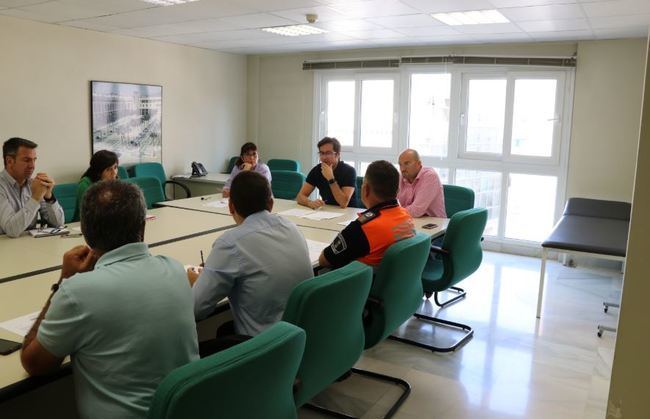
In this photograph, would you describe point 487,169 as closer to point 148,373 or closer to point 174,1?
point 174,1

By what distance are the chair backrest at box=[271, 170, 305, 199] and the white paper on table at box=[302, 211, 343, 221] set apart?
130 centimetres

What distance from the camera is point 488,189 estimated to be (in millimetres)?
6422

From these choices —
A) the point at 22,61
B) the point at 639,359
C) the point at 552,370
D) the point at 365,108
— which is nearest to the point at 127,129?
the point at 22,61

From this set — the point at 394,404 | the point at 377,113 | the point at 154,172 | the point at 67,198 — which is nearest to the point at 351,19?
the point at 377,113

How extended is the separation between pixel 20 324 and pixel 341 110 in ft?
19.0

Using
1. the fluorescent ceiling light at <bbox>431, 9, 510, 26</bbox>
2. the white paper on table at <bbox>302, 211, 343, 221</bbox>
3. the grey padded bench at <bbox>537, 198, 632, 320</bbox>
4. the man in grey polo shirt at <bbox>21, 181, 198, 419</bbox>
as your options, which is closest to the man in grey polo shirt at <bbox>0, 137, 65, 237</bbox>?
the white paper on table at <bbox>302, 211, 343, 221</bbox>

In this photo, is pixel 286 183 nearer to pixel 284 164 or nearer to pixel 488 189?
pixel 284 164

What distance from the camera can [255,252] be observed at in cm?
209

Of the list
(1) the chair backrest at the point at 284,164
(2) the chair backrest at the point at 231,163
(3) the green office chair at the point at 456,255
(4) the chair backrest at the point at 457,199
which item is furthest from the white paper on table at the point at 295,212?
(2) the chair backrest at the point at 231,163

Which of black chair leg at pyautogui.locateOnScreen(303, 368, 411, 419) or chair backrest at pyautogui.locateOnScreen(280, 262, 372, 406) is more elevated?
chair backrest at pyautogui.locateOnScreen(280, 262, 372, 406)

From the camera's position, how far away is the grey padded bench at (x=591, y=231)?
3.93 m

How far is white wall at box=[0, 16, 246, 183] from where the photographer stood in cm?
511

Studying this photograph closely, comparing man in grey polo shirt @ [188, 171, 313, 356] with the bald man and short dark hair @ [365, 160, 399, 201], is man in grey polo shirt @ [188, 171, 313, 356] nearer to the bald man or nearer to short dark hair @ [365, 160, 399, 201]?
short dark hair @ [365, 160, 399, 201]

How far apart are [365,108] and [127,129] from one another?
295 centimetres
